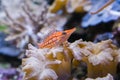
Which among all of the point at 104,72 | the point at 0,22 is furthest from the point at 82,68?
the point at 0,22

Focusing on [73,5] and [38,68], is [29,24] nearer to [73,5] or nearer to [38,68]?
[73,5]

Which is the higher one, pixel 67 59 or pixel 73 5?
pixel 73 5

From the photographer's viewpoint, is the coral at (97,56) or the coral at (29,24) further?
the coral at (29,24)

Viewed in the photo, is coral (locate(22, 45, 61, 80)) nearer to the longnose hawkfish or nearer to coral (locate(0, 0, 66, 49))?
the longnose hawkfish

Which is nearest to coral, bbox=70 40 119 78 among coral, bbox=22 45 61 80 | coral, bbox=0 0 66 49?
coral, bbox=22 45 61 80

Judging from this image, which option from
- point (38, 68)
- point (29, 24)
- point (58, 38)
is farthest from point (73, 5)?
point (38, 68)

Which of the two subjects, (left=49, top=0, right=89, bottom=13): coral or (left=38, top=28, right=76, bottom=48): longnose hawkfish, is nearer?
(left=38, top=28, right=76, bottom=48): longnose hawkfish

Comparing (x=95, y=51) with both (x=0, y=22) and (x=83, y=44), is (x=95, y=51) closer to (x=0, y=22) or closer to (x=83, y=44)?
(x=83, y=44)

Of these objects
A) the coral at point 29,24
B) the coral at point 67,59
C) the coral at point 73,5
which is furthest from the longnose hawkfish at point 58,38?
the coral at point 73,5

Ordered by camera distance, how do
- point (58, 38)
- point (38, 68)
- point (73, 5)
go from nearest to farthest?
point (38, 68) → point (58, 38) → point (73, 5)

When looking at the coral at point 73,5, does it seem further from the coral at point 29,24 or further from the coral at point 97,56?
the coral at point 97,56
